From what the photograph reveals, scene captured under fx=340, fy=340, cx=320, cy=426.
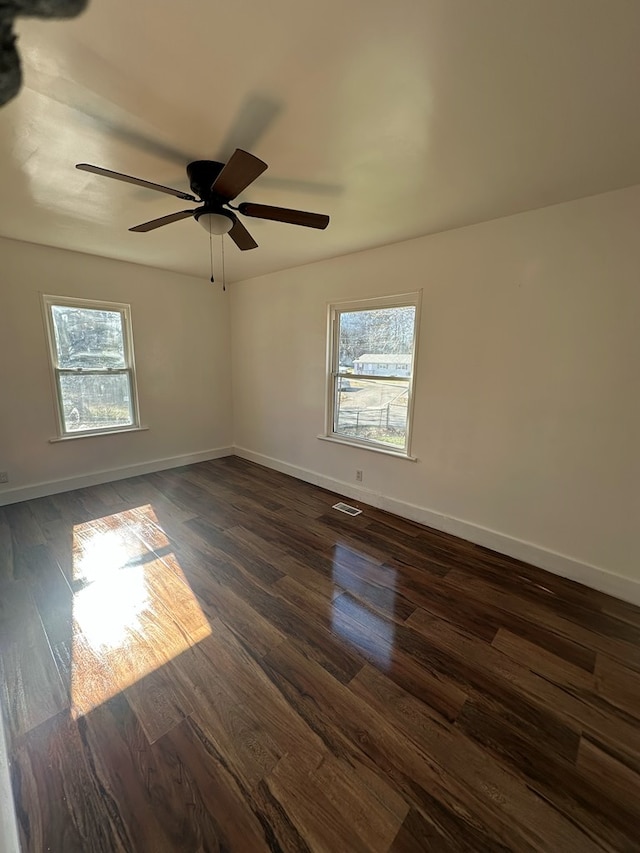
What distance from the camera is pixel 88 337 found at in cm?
373

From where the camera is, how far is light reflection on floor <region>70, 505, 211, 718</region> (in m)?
1.61

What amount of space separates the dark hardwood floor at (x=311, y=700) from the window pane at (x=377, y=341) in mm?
1690

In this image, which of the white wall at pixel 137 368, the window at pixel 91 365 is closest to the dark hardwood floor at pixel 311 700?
the white wall at pixel 137 368

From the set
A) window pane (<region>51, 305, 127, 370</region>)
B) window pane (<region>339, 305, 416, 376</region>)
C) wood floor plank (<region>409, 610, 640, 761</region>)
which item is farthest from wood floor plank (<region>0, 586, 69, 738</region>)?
window pane (<region>339, 305, 416, 376</region>)

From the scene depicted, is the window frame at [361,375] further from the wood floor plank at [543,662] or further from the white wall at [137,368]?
the white wall at [137,368]

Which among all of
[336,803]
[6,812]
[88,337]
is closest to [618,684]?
[336,803]

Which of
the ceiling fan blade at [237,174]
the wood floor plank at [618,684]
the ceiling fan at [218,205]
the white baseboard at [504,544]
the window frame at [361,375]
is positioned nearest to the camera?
the ceiling fan blade at [237,174]

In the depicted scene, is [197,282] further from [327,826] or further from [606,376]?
[327,826]

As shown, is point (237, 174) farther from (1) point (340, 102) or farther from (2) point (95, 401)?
(2) point (95, 401)

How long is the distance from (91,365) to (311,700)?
3.87 metres

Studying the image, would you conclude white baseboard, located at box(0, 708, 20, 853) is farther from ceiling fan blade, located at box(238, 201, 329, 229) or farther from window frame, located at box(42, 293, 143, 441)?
window frame, located at box(42, 293, 143, 441)

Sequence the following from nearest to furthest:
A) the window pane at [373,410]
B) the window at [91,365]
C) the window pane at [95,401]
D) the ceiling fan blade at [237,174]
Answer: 1. the ceiling fan blade at [237,174]
2. the window pane at [373,410]
3. the window at [91,365]
4. the window pane at [95,401]

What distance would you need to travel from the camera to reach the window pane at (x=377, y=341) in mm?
3130

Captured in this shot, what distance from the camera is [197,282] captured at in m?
4.43
